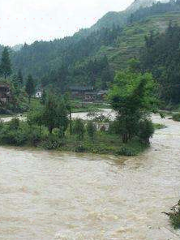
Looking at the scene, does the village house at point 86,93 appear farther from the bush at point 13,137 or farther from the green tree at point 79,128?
the bush at point 13,137

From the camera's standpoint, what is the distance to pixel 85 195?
27.6 meters

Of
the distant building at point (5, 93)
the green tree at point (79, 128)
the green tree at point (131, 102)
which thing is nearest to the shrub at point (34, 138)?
the green tree at point (79, 128)

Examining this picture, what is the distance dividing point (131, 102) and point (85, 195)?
2408 centimetres

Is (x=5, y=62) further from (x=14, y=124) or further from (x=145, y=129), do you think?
(x=145, y=129)

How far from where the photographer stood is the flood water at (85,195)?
68.9ft

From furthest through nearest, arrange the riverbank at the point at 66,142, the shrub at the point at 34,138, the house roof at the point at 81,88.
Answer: the house roof at the point at 81,88 → the shrub at the point at 34,138 → the riverbank at the point at 66,142

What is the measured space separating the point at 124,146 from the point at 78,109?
5959 cm

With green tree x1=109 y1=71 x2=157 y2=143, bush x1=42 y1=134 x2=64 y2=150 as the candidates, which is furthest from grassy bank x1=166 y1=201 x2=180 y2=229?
green tree x1=109 y1=71 x2=157 y2=143

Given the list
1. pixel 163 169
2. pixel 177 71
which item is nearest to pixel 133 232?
pixel 163 169

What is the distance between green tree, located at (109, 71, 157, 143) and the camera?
1913 inches

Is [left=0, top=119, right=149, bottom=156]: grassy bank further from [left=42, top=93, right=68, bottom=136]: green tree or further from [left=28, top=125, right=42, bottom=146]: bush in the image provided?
[left=42, top=93, right=68, bottom=136]: green tree

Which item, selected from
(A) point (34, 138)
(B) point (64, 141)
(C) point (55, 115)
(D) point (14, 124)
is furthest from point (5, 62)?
(B) point (64, 141)

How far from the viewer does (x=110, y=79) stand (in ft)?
486

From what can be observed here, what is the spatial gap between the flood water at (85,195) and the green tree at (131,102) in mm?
5576
